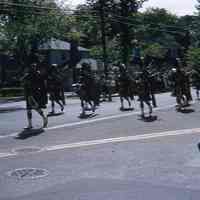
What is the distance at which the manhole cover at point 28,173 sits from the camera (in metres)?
8.60

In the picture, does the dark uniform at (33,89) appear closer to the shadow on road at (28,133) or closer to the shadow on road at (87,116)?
the shadow on road at (28,133)

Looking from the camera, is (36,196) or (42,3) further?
(42,3)

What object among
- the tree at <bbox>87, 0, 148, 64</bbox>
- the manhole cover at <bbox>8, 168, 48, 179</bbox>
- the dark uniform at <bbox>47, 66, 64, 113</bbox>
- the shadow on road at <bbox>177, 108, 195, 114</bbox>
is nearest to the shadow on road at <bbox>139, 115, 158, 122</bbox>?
the shadow on road at <bbox>177, 108, 195, 114</bbox>

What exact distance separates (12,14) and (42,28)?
13.9m

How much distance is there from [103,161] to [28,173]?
5.05ft

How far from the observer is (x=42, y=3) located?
4219cm

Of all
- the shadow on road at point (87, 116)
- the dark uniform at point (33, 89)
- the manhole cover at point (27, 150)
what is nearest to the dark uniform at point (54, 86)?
the shadow on road at point (87, 116)

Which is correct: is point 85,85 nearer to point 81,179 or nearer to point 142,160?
point 142,160

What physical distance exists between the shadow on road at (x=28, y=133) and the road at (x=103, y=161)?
0.55 feet

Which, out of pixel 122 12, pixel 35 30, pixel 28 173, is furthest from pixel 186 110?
pixel 122 12

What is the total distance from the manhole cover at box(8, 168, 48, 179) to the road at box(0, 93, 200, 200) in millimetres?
16

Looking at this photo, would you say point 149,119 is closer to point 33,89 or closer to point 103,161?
point 33,89

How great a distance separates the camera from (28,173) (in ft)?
29.0

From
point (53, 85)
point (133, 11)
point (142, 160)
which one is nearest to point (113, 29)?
point (133, 11)
